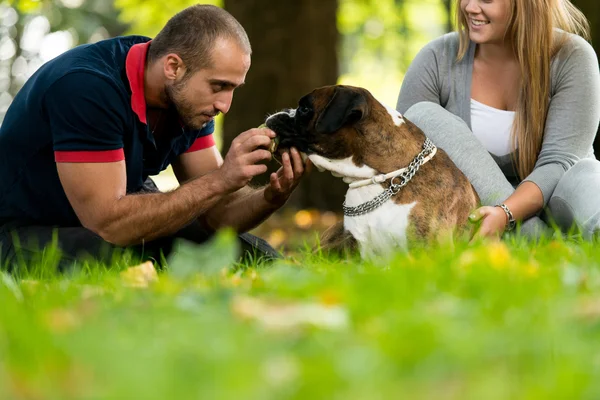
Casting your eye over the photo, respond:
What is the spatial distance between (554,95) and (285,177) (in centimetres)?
193

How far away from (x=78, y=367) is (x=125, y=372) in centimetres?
19

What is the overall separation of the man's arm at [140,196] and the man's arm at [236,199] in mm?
401

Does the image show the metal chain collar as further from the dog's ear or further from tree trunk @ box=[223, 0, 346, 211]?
tree trunk @ box=[223, 0, 346, 211]

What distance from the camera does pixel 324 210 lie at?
9.46m

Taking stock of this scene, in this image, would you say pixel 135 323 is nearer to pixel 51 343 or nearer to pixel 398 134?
pixel 51 343

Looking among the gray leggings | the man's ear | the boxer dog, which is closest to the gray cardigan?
the gray leggings

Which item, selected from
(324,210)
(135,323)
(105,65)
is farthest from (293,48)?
(135,323)

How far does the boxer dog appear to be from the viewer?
438 centimetres

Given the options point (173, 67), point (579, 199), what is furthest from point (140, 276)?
point (579, 199)

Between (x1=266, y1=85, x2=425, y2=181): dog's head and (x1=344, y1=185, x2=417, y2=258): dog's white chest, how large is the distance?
4.6 inches

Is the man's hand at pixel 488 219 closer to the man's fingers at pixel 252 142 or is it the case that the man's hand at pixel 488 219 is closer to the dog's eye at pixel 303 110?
the dog's eye at pixel 303 110

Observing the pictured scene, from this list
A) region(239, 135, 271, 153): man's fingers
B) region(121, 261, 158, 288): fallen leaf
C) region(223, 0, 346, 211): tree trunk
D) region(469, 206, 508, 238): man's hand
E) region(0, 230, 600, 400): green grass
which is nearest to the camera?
region(0, 230, 600, 400): green grass

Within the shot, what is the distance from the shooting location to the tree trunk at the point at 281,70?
9398mm

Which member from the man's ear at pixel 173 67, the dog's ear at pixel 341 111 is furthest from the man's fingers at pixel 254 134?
the man's ear at pixel 173 67
